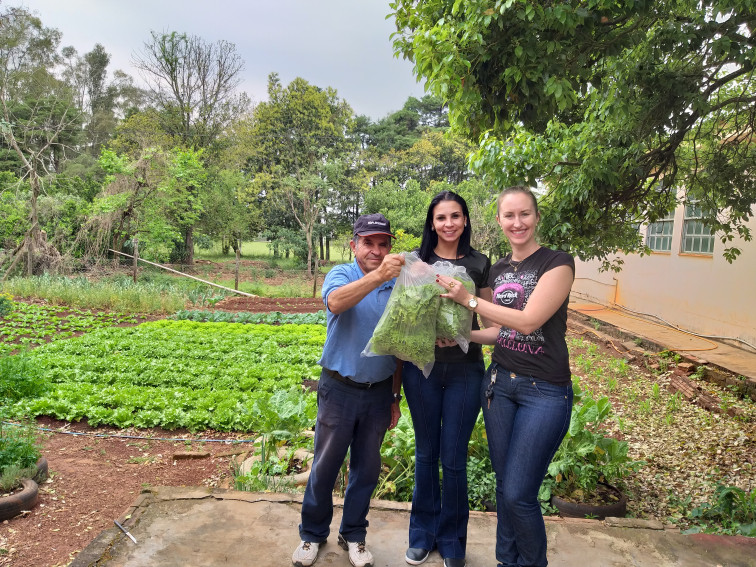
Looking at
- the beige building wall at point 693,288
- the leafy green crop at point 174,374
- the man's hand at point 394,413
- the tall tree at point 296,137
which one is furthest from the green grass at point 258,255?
the man's hand at point 394,413

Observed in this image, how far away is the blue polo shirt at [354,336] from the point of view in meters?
2.60

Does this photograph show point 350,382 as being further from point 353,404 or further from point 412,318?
point 412,318

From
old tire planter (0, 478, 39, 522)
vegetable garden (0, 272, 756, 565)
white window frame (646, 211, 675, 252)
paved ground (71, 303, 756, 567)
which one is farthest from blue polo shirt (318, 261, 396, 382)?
white window frame (646, 211, 675, 252)

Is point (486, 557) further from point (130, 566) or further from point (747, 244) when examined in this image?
point (747, 244)

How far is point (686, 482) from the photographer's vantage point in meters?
4.71

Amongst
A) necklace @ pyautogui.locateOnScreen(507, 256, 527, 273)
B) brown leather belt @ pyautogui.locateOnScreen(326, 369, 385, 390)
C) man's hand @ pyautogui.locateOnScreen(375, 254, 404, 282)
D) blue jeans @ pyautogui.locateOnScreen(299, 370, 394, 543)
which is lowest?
blue jeans @ pyautogui.locateOnScreen(299, 370, 394, 543)

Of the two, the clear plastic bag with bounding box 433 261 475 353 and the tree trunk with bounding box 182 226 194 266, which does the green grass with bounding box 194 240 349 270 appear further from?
the clear plastic bag with bounding box 433 261 475 353

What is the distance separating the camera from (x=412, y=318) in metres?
2.40

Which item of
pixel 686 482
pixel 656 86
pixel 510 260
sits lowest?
pixel 686 482

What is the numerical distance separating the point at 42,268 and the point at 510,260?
1846 cm

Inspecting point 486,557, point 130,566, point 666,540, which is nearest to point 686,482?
point 666,540

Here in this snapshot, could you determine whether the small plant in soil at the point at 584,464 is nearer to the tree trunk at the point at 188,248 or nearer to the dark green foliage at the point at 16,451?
the dark green foliage at the point at 16,451

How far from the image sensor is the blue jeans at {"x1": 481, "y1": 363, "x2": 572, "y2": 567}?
7.42ft

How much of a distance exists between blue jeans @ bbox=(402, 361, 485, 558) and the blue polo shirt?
197 millimetres
